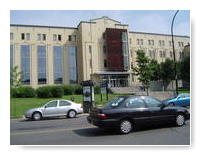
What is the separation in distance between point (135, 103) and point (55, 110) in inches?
313

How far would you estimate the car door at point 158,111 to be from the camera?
8.07m

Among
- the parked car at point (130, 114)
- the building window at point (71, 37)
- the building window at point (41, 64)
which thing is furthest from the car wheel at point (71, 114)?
the building window at point (71, 37)

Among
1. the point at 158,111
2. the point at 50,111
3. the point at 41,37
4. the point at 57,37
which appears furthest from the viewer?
the point at 57,37

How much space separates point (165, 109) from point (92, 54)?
145ft

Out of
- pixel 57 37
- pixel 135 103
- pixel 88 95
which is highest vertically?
pixel 57 37

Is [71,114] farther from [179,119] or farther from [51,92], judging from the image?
[51,92]

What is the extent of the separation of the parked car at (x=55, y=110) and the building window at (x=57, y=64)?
119 feet

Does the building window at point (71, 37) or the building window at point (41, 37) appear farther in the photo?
the building window at point (71, 37)

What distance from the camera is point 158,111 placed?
8.17 m

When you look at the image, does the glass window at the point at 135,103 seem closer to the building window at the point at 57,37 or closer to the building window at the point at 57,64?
the building window at the point at 57,64

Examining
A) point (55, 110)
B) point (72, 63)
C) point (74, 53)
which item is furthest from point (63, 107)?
point (74, 53)

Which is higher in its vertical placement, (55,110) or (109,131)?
(109,131)

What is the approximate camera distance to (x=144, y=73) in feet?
107

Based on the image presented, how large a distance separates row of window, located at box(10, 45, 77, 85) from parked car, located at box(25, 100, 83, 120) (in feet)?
116
